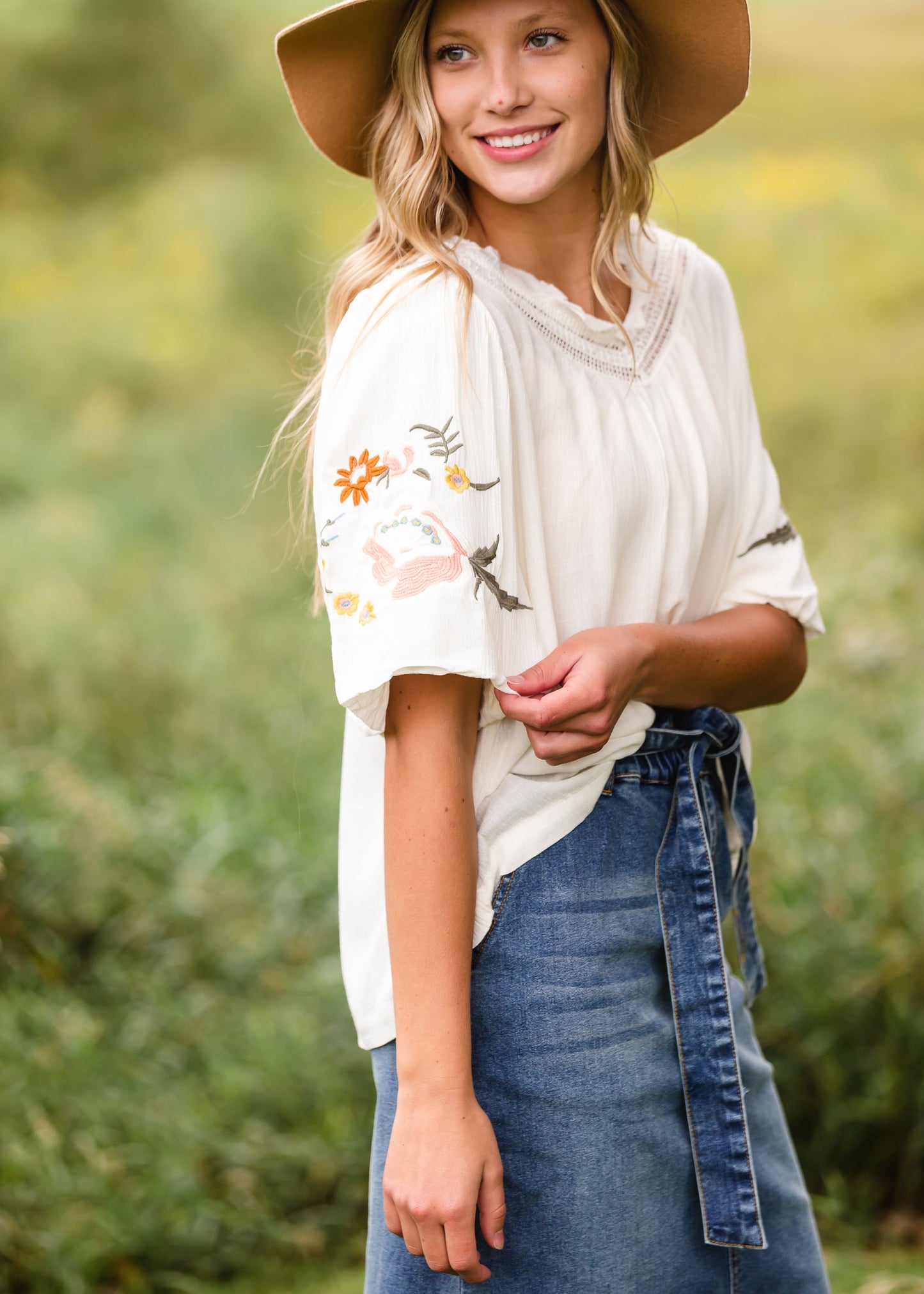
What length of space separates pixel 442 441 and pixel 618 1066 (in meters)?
0.59

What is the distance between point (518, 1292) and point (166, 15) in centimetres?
553

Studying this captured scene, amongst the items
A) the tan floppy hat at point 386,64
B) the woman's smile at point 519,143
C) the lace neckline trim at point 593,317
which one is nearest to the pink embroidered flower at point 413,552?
the lace neckline trim at point 593,317

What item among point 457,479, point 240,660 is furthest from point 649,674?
point 240,660

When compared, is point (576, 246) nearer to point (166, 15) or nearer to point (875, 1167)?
point (875, 1167)

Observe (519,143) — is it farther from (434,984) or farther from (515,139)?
(434,984)

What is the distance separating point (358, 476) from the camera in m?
1.10

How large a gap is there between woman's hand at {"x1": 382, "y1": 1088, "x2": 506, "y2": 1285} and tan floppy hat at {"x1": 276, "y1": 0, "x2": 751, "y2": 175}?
3.23 feet

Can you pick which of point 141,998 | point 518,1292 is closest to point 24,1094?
point 141,998

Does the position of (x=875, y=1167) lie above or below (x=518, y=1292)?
below

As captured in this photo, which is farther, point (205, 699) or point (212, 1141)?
point (205, 699)

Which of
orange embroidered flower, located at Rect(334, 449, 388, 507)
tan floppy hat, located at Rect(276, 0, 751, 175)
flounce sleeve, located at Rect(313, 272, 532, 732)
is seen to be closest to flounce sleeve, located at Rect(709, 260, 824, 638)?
tan floppy hat, located at Rect(276, 0, 751, 175)

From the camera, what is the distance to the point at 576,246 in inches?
52.7

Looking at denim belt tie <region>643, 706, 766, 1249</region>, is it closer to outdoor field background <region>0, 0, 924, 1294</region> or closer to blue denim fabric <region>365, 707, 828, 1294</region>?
blue denim fabric <region>365, 707, 828, 1294</region>

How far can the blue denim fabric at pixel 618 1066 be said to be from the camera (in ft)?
3.77
